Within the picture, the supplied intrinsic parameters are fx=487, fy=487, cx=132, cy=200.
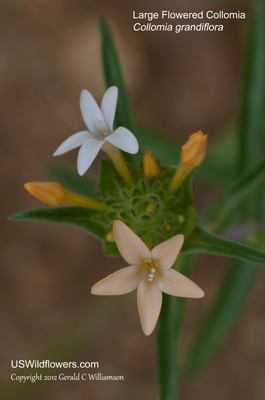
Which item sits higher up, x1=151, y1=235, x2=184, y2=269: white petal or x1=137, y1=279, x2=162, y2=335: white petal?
x1=151, y1=235, x2=184, y2=269: white petal

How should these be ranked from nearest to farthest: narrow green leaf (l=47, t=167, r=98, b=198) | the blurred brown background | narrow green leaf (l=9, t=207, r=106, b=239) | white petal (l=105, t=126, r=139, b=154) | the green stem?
white petal (l=105, t=126, r=139, b=154) → narrow green leaf (l=9, t=207, r=106, b=239) → the green stem → narrow green leaf (l=47, t=167, r=98, b=198) → the blurred brown background

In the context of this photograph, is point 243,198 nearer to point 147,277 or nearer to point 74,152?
point 147,277

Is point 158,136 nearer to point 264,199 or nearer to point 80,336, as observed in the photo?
point 264,199

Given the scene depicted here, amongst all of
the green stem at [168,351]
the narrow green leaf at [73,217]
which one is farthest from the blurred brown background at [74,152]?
the narrow green leaf at [73,217]

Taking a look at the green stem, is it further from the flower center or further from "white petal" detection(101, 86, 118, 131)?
"white petal" detection(101, 86, 118, 131)

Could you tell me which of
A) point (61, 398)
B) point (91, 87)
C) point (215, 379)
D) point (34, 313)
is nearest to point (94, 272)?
point (34, 313)

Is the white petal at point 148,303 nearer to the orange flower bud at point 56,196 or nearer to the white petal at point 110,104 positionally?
the orange flower bud at point 56,196

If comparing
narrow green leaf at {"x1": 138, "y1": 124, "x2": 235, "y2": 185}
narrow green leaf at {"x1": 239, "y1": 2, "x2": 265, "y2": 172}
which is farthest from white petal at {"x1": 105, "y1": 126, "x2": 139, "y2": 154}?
narrow green leaf at {"x1": 138, "y1": 124, "x2": 235, "y2": 185}

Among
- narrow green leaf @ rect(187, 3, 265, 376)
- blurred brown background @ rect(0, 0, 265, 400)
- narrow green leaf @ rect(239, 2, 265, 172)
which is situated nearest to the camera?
narrow green leaf @ rect(187, 3, 265, 376)
